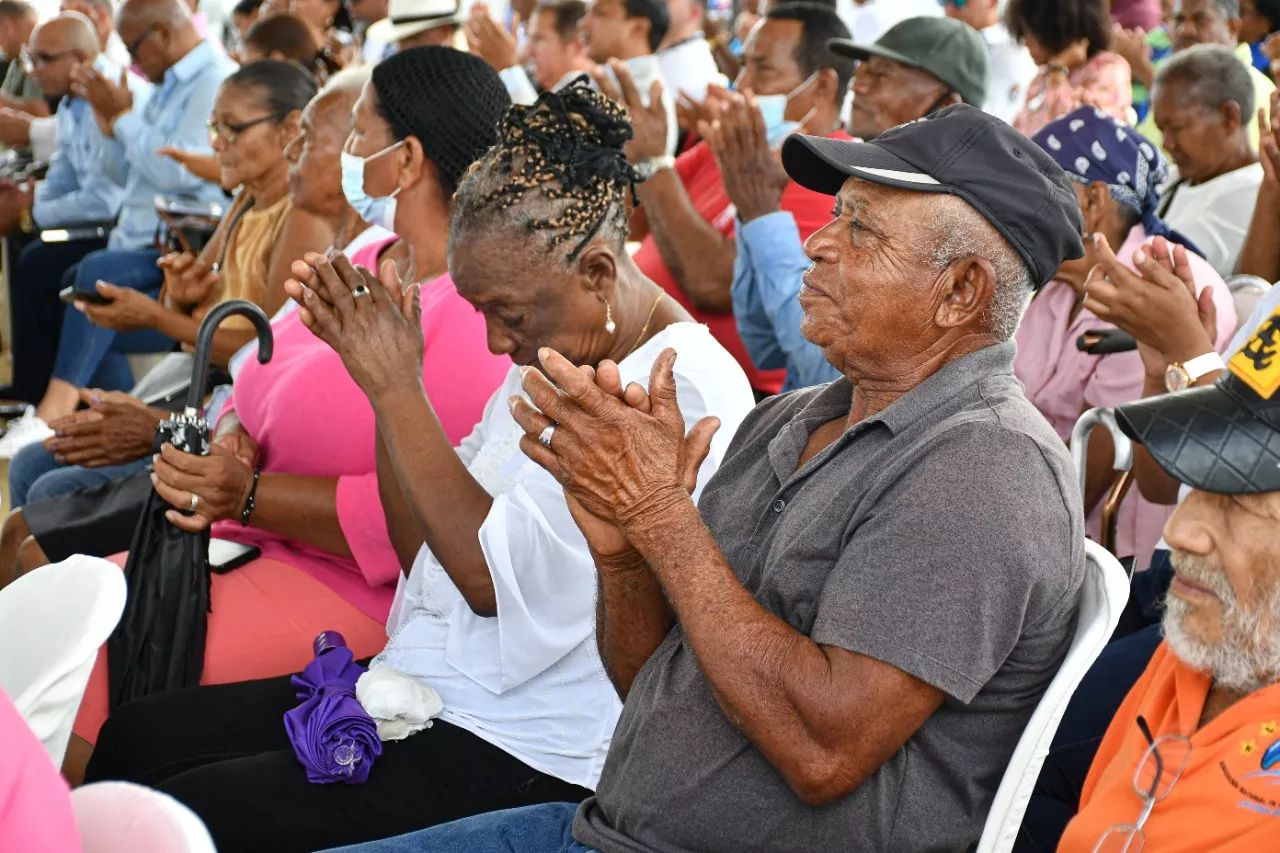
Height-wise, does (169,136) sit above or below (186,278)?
below

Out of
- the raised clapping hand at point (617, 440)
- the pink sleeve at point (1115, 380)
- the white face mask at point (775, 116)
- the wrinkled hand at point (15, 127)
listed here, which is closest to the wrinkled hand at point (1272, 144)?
the pink sleeve at point (1115, 380)

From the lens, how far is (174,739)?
7.53 feet

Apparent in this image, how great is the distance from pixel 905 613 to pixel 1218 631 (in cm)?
36

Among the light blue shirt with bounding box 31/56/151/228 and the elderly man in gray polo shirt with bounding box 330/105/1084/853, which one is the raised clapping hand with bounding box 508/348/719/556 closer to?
the elderly man in gray polo shirt with bounding box 330/105/1084/853

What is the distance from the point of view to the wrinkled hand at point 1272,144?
3.14 metres

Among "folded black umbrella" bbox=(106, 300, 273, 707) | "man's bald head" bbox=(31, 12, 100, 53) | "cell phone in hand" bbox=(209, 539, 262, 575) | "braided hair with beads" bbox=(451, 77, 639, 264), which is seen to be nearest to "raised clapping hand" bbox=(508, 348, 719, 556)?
"braided hair with beads" bbox=(451, 77, 639, 264)

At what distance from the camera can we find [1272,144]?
3.22 metres

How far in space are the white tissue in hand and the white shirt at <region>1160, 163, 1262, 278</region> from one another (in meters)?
2.58

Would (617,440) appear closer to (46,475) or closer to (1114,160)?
(1114,160)

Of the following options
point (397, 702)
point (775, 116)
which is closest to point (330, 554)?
point (397, 702)

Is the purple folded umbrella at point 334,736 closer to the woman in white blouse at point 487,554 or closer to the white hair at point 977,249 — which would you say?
the woman in white blouse at point 487,554

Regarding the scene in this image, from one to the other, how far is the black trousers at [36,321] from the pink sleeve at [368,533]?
4.37 meters

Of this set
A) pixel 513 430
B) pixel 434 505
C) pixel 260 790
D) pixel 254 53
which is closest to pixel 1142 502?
pixel 513 430

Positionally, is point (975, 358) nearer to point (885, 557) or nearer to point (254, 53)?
point (885, 557)
